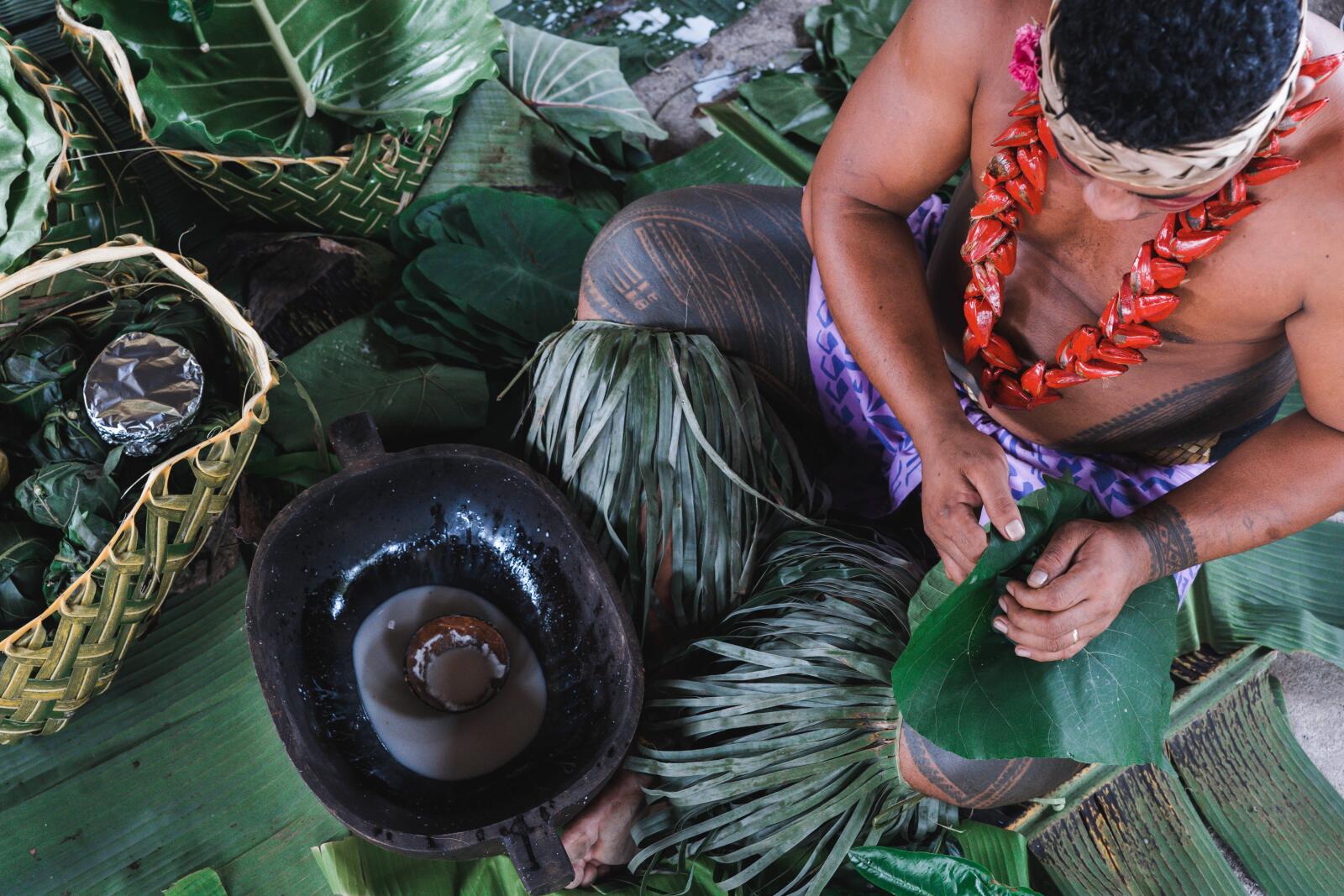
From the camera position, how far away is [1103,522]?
3.36 feet

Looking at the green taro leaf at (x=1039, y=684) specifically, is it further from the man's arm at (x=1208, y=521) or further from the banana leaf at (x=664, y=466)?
the banana leaf at (x=664, y=466)

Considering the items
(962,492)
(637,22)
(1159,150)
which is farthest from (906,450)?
(637,22)

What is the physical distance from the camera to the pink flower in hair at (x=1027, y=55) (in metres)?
0.85

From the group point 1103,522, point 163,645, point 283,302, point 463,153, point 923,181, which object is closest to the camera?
A: point 1103,522

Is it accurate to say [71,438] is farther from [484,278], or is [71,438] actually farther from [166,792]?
[484,278]

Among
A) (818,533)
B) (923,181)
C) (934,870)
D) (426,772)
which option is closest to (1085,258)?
(923,181)

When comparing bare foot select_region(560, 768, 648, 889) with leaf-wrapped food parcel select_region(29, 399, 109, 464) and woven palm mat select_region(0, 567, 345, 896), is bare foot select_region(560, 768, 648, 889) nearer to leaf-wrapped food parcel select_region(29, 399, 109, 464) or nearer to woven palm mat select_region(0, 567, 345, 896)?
woven palm mat select_region(0, 567, 345, 896)

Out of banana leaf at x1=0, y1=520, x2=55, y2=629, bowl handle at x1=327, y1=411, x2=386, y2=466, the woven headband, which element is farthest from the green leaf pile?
the woven headband

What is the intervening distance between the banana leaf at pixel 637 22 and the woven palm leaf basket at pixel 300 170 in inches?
22.9

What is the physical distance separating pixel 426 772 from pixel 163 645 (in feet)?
1.36

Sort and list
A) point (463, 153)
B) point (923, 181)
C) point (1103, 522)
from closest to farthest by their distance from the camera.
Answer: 1. point (1103, 522)
2. point (923, 181)
3. point (463, 153)

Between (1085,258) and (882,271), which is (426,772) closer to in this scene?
(882,271)

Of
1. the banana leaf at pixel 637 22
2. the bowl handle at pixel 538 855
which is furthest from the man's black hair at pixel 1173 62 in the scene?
Answer: the banana leaf at pixel 637 22

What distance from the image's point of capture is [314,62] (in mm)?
1680
